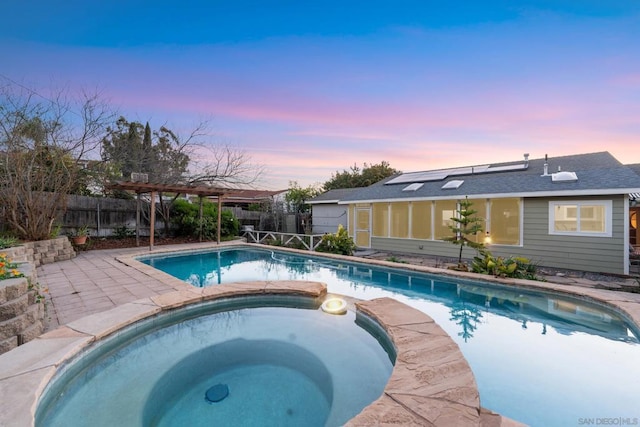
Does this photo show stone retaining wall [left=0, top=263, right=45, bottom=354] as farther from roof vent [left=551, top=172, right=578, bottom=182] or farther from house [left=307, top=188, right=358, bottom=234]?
roof vent [left=551, top=172, right=578, bottom=182]

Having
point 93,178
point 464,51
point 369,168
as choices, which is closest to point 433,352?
point 464,51

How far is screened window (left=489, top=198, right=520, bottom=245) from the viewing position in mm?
8781

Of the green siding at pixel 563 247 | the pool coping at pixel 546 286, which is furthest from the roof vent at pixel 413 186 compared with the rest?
the pool coping at pixel 546 286

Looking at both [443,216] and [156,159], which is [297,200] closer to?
[156,159]

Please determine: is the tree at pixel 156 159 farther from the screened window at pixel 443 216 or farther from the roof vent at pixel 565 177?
the roof vent at pixel 565 177

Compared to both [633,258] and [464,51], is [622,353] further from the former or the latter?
[464,51]

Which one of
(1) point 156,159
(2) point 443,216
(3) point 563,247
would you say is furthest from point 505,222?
(1) point 156,159

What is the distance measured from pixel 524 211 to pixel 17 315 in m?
11.0

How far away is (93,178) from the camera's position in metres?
11.3

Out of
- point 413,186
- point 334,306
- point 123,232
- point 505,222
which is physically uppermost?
point 413,186

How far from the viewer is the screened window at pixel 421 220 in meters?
10.5

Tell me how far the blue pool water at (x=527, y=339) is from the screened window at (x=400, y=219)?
356 cm

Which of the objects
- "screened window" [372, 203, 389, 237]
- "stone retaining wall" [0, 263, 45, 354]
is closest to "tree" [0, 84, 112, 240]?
"stone retaining wall" [0, 263, 45, 354]

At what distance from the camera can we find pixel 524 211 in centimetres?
860
